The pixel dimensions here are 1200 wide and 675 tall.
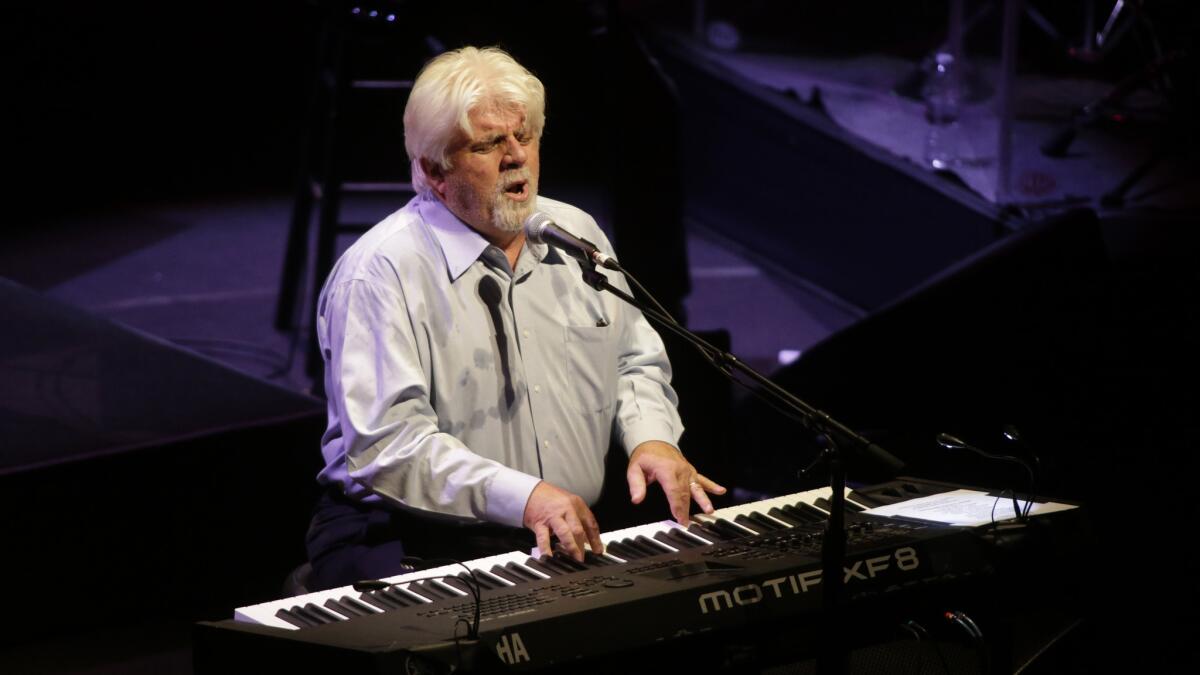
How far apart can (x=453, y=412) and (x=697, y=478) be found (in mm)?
549

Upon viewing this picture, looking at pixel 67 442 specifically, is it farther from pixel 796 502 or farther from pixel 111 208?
pixel 111 208

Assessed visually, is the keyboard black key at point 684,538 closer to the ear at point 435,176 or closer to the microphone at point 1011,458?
the microphone at point 1011,458

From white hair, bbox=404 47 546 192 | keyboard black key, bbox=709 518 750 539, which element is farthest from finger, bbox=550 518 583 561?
white hair, bbox=404 47 546 192

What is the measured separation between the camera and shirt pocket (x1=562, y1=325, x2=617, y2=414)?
3.30 m

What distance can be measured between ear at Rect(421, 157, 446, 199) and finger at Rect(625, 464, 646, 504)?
747 millimetres

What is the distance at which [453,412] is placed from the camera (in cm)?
313

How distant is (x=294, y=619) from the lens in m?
2.37

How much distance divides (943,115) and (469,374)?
384cm

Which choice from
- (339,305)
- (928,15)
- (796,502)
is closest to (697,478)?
(796,502)

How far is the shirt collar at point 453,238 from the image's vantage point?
10.4 ft

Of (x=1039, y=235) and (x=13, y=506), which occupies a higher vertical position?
(x=1039, y=235)

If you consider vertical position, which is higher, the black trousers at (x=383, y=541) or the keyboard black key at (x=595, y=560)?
the keyboard black key at (x=595, y=560)

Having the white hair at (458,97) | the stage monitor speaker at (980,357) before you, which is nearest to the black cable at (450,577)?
the white hair at (458,97)

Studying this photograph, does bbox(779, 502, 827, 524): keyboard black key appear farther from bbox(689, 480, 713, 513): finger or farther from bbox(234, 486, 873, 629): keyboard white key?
bbox(689, 480, 713, 513): finger
